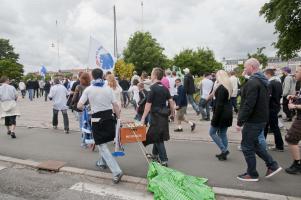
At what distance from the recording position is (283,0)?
83.3 feet

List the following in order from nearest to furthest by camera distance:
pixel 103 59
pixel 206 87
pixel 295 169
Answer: pixel 295 169 → pixel 103 59 → pixel 206 87

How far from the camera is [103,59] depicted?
11.3 meters

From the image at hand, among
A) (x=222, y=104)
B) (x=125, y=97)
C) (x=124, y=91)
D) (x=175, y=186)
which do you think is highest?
(x=124, y=91)

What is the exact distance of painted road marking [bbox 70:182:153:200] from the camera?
4.64 metres

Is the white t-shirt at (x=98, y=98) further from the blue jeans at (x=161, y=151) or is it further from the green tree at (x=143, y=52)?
the green tree at (x=143, y=52)

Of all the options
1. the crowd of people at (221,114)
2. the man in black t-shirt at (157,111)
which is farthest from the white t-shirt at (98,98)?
the man in black t-shirt at (157,111)

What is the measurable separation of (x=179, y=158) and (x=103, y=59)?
5926 mm

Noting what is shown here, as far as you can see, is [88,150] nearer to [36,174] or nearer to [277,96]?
[36,174]

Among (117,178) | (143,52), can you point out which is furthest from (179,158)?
(143,52)

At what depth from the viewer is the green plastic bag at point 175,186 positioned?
14.0 feet

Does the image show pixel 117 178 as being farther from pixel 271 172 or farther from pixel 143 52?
pixel 143 52

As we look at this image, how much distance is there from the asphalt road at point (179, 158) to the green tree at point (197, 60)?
2502 inches

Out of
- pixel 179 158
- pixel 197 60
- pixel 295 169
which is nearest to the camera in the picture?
pixel 295 169

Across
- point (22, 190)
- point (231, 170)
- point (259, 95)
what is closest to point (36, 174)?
point (22, 190)
